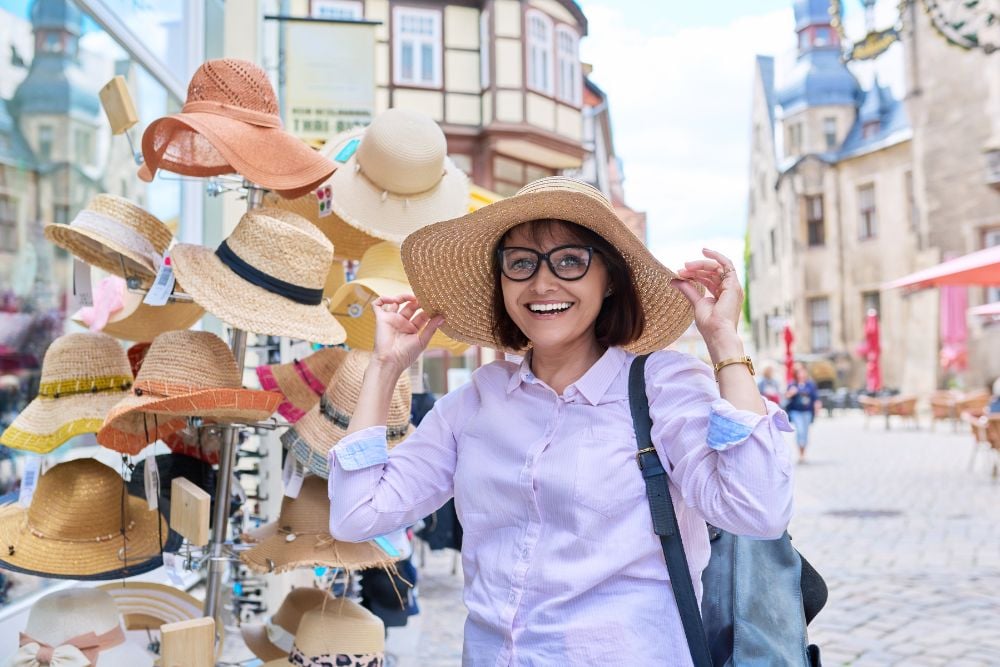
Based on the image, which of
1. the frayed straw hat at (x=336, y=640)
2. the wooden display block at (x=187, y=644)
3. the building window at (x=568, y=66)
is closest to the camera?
the wooden display block at (x=187, y=644)

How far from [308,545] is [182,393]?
641 millimetres

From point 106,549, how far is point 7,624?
1237 mm

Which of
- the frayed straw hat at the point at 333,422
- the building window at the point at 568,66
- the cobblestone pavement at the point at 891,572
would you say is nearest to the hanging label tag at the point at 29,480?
the frayed straw hat at the point at 333,422

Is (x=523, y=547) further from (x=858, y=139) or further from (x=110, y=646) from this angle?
(x=858, y=139)

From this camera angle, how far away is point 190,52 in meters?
6.06

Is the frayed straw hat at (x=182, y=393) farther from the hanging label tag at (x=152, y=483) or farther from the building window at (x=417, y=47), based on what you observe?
the building window at (x=417, y=47)

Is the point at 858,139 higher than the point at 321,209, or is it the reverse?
the point at 858,139

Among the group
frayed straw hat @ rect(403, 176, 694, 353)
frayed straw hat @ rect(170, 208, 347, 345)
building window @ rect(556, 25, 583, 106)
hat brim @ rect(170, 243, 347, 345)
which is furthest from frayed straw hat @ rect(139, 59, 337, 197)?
building window @ rect(556, 25, 583, 106)

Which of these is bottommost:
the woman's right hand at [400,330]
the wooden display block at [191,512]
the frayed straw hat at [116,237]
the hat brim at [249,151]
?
the wooden display block at [191,512]

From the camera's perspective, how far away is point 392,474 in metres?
1.94

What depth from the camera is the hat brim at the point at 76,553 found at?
2.46 m

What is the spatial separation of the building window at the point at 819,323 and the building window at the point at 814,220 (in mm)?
2412

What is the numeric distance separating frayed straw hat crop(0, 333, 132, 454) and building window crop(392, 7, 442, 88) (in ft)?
48.2

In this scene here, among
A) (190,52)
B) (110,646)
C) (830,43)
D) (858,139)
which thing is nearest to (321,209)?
(110,646)
